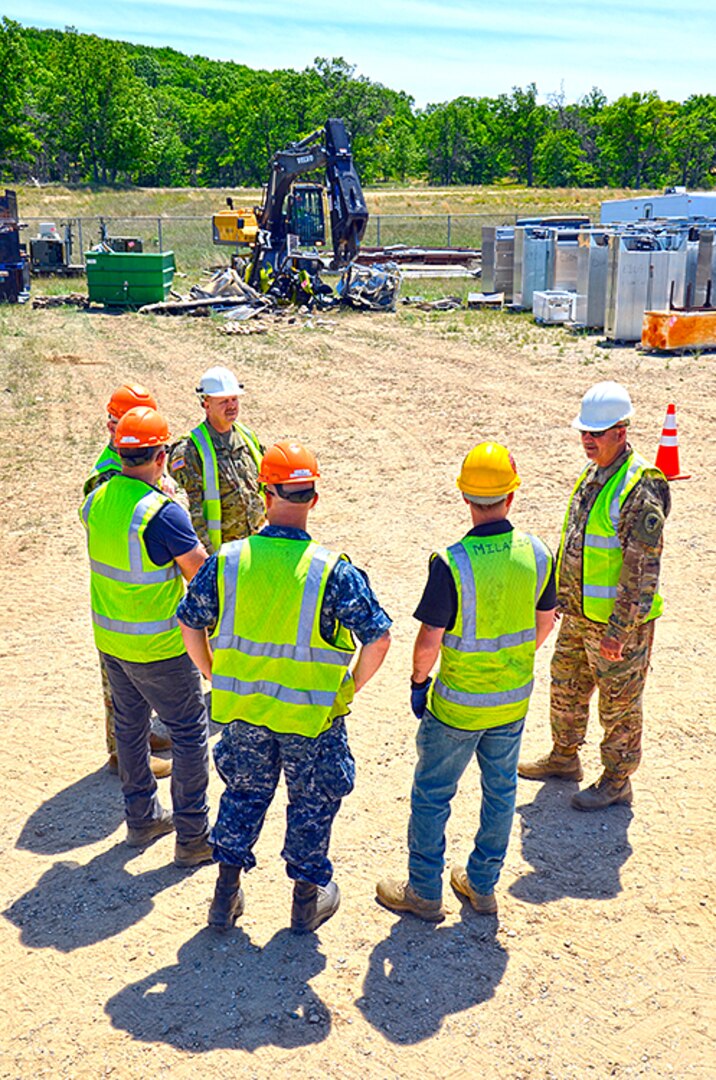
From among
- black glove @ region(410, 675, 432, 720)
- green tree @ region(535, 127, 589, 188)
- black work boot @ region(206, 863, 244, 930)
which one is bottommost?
black work boot @ region(206, 863, 244, 930)

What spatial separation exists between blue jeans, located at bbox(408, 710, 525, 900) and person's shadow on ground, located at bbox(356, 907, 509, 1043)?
18 centimetres

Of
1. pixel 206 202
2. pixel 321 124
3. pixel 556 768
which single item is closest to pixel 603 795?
pixel 556 768

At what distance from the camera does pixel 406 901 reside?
14.5 ft

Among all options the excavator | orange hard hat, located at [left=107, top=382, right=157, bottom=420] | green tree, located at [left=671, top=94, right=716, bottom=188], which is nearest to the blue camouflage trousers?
orange hard hat, located at [left=107, top=382, right=157, bottom=420]

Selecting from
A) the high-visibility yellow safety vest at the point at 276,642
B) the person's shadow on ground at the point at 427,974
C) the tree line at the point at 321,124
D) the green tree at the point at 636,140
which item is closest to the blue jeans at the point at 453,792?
the person's shadow on ground at the point at 427,974

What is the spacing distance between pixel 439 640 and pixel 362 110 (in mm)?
92336

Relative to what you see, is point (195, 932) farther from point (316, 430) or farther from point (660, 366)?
point (660, 366)

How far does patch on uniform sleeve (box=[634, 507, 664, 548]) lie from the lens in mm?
4672

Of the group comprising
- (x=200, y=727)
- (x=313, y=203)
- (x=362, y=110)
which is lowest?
(x=200, y=727)

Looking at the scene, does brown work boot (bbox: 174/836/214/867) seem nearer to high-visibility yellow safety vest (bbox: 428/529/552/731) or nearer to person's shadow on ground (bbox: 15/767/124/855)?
person's shadow on ground (bbox: 15/767/124/855)

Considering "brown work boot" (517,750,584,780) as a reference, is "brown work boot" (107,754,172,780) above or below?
below

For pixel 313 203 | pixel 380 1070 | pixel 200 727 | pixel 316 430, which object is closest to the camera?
pixel 380 1070

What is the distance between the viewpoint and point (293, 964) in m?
4.14

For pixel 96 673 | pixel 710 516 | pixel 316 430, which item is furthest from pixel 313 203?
pixel 96 673
